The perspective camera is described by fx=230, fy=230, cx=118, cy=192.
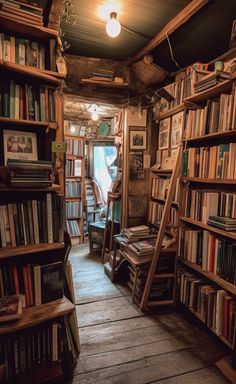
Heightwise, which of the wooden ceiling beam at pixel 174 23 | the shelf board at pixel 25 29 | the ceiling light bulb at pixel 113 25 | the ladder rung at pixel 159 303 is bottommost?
the ladder rung at pixel 159 303

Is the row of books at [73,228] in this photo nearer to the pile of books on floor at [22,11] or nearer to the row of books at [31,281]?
the row of books at [31,281]

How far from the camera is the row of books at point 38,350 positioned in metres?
1.33

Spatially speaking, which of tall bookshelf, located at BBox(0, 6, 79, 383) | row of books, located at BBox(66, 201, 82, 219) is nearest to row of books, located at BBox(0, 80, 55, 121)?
tall bookshelf, located at BBox(0, 6, 79, 383)

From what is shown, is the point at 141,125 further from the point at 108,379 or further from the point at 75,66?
the point at 108,379

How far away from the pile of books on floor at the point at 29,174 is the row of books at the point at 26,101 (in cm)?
32

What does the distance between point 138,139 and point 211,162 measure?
1.19 metres

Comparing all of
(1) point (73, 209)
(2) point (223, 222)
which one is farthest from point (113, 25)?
(1) point (73, 209)

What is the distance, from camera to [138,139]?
→ 283cm

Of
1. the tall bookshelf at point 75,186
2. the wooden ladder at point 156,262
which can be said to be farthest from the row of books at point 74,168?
the wooden ladder at point 156,262

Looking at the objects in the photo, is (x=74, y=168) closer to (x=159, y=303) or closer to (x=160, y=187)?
(x=160, y=187)

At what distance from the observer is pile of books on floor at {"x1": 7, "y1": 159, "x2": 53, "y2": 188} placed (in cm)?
127

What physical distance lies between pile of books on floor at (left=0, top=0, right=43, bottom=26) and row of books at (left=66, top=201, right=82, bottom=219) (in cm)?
305

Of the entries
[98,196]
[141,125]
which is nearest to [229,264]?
[141,125]

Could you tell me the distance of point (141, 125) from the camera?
2840 mm
